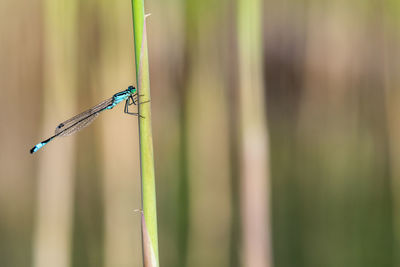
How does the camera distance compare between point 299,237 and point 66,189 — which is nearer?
point 66,189

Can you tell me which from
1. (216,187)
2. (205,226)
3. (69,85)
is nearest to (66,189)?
(69,85)

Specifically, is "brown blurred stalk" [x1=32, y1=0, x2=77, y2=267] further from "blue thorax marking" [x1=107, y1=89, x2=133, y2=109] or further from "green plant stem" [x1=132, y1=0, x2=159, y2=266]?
"green plant stem" [x1=132, y1=0, x2=159, y2=266]

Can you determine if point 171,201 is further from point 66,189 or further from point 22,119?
point 22,119

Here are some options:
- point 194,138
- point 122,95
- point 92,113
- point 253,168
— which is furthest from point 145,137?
point 194,138

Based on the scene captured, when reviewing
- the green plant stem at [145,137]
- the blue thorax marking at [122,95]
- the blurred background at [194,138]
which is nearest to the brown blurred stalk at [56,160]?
the blurred background at [194,138]

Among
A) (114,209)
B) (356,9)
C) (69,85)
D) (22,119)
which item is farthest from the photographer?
(22,119)

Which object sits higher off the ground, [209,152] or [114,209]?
[209,152]

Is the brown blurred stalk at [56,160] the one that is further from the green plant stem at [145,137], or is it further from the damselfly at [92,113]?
the green plant stem at [145,137]

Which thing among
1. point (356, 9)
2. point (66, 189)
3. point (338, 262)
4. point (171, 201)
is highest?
point (356, 9)
